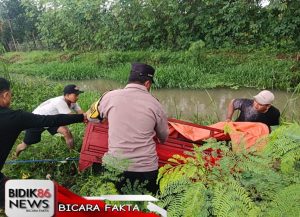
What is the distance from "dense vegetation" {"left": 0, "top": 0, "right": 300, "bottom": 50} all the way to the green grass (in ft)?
3.25

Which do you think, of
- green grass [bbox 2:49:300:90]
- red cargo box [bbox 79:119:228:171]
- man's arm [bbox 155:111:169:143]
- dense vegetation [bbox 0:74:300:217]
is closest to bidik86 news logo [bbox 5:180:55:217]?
dense vegetation [bbox 0:74:300:217]

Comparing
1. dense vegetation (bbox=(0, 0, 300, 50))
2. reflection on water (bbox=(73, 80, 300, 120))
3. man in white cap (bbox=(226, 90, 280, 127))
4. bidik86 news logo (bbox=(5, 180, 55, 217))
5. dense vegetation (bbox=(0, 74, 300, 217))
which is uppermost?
Result: dense vegetation (bbox=(0, 0, 300, 50))

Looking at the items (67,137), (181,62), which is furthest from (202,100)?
(67,137)

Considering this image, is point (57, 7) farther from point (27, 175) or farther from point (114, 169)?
point (114, 169)

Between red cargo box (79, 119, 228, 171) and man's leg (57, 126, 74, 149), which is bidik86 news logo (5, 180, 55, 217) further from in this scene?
man's leg (57, 126, 74, 149)

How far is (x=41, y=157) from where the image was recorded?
473cm

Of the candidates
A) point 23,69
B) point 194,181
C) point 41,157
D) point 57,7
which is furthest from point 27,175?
point 57,7

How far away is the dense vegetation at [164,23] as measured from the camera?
542 inches

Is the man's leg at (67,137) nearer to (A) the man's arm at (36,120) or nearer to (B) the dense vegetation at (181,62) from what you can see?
(B) the dense vegetation at (181,62)

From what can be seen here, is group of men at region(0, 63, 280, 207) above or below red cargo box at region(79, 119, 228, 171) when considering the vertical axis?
above

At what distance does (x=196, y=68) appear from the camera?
1216 centimetres

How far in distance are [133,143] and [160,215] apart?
156 centimetres

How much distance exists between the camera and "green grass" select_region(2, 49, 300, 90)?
10.6 metres

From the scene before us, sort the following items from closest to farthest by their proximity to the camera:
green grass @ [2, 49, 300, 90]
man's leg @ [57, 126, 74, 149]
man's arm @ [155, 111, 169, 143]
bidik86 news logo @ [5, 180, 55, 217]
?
bidik86 news logo @ [5, 180, 55, 217], man's arm @ [155, 111, 169, 143], man's leg @ [57, 126, 74, 149], green grass @ [2, 49, 300, 90]
